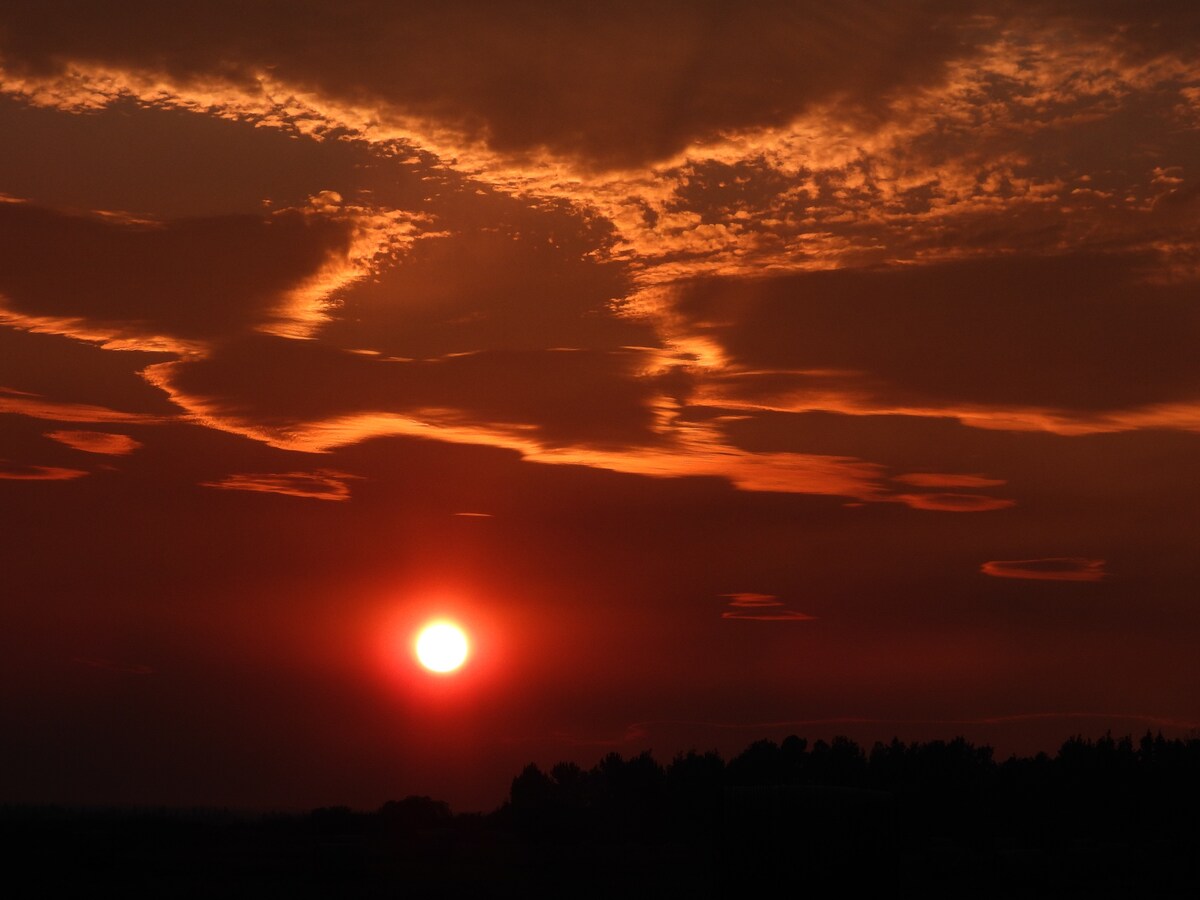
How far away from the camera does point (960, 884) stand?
61.5 m

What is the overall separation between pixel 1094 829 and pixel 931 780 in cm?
2134

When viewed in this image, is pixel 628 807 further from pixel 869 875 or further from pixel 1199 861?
pixel 869 875

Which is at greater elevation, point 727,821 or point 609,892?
Answer: point 727,821

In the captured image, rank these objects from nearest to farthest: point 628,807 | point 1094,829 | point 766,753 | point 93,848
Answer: point 93,848, point 1094,829, point 628,807, point 766,753

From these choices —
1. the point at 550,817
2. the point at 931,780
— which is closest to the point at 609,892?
the point at 550,817

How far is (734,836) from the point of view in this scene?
32062 millimetres

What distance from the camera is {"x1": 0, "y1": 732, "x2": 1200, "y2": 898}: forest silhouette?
3177cm

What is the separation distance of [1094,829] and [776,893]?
238 feet

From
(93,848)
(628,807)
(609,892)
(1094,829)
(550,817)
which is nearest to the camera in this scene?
(609,892)

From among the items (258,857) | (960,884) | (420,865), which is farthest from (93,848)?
(960,884)

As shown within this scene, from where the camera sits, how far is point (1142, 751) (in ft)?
392

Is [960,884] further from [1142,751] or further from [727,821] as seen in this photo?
[1142,751]

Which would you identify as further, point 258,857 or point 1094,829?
point 1094,829

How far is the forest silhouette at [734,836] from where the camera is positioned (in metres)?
31.8
